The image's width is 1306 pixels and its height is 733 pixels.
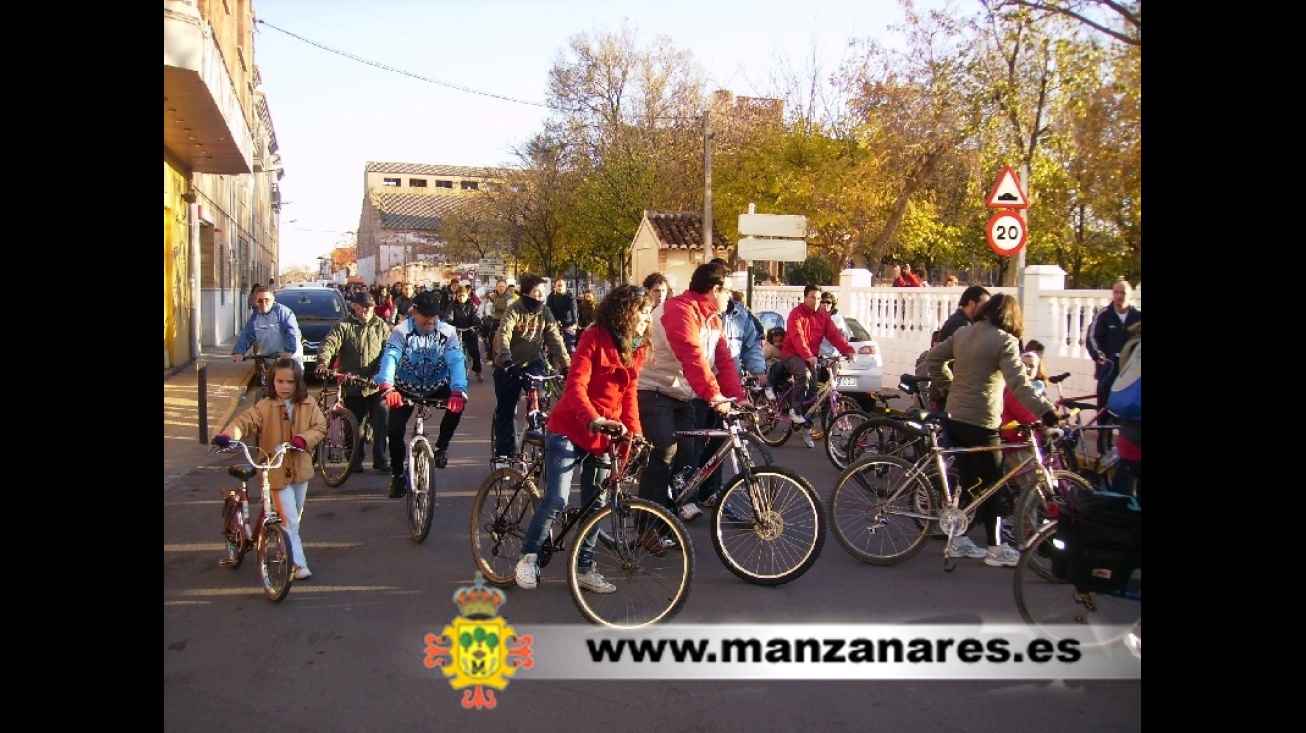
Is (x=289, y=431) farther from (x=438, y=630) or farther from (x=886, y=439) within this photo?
(x=886, y=439)

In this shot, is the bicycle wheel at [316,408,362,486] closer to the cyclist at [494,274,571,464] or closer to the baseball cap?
the cyclist at [494,274,571,464]

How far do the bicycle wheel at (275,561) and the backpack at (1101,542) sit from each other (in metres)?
4.01

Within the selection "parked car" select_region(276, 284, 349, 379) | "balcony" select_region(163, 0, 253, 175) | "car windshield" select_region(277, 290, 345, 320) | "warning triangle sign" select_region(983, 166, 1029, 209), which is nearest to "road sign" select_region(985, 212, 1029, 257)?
"warning triangle sign" select_region(983, 166, 1029, 209)

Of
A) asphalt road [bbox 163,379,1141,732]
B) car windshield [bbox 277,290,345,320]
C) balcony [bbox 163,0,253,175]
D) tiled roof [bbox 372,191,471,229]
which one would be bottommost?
asphalt road [bbox 163,379,1141,732]

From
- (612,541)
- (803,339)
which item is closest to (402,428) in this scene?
(612,541)

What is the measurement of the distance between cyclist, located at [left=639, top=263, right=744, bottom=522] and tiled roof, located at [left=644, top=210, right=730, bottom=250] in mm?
24501

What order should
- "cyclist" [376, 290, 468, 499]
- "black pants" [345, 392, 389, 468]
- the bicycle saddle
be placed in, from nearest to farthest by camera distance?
the bicycle saddle < "cyclist" [376, 290, 468, 499] < "black pants" [345, 392, 389, 468]

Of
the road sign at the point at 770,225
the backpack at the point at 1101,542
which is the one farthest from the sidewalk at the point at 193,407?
the road sign at the point at 770,225

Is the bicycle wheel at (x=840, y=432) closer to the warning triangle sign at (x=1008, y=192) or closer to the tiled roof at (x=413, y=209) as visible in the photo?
the warning triangle sign at (x=1008, y=192)

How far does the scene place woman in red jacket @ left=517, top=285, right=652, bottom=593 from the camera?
222 inches

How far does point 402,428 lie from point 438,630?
10.7 feet

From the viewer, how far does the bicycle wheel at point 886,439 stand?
7.85 m
